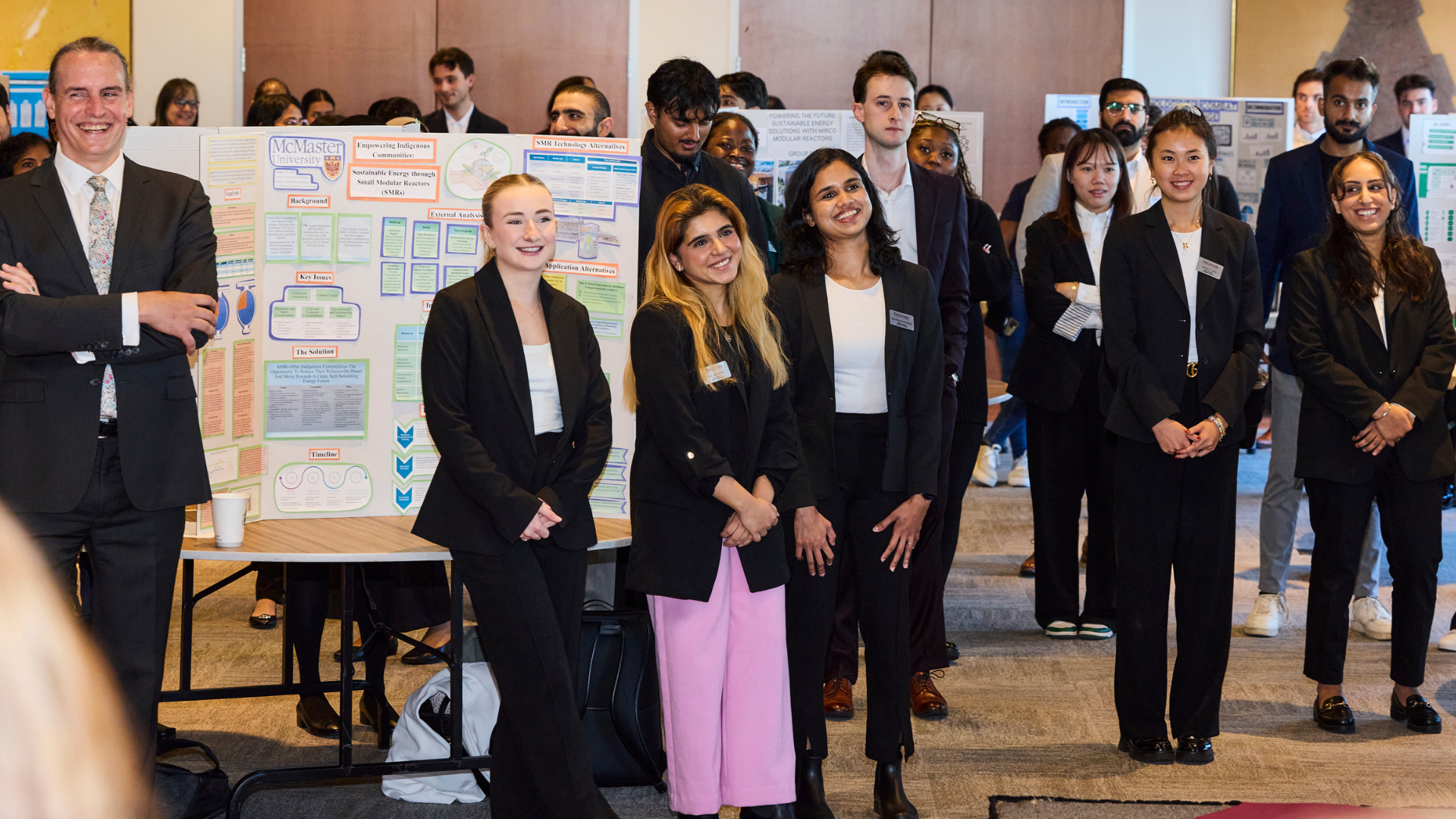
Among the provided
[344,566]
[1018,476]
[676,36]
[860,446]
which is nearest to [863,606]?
[860,446]

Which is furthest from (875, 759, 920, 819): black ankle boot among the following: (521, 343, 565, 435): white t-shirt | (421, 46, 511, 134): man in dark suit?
(421, 46, 511, 134): man in dark suit

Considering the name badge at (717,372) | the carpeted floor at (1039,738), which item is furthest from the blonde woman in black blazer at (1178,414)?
the name badge at (717,372)

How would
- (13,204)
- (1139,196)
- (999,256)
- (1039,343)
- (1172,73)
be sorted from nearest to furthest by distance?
(13,204)
(999,256)
(1039,343)
(1139,196)
(1172,73)

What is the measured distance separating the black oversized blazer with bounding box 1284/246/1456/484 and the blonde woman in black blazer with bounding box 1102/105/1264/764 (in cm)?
38

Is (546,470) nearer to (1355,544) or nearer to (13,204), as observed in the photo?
(13,204)

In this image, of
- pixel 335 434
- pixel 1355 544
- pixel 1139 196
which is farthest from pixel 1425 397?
pixel 335 434

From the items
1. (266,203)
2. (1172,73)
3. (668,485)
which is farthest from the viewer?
(1172,73)

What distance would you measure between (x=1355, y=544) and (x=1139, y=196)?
1.83m

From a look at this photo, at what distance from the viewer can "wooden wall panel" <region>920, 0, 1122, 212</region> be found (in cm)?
902

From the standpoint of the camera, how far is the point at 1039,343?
462 cm

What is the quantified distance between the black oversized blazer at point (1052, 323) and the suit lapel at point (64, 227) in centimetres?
302

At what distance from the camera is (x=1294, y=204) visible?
495cm

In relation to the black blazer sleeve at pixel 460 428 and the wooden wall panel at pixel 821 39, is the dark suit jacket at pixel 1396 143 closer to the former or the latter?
the wooden wall panel at pixel 821 39

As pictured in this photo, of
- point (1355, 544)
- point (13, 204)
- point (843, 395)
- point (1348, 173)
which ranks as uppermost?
point (1348, 173)
